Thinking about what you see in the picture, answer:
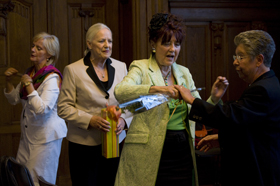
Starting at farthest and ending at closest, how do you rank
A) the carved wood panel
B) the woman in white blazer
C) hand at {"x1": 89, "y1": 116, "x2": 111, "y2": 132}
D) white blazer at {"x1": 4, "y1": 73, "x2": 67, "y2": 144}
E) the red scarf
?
the carved wood panel, the red scarf, white blazer at {"x1": 4, "y1": 73, "x2": 67, "y2": 144}, the woman in white blazer, hand at {"x1": 89, "y1": 116, "x2": 111, "y2": 132}

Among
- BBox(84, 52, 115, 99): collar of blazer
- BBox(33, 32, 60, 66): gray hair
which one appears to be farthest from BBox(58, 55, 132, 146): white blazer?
BBox(33, 32, 60, 66): gray hair

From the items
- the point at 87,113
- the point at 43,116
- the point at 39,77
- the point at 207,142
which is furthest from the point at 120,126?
the point at 39,77

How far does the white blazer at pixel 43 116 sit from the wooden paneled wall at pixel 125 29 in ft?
4.53

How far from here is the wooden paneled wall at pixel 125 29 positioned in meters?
4.05

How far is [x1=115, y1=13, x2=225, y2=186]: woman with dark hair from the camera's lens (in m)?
1.99

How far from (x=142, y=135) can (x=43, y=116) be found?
3.61ft

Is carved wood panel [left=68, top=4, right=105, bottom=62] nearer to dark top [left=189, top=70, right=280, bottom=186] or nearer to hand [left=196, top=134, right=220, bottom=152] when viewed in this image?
hand [left=196, top=134, right=220, bottom=152]

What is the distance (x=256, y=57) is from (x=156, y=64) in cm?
A: 63

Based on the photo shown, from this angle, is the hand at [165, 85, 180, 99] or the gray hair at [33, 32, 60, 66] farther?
the gray hair at [33, 32, 60, 66]

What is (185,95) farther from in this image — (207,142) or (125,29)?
(125,29)

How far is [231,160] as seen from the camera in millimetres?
1793

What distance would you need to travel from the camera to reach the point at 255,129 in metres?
1.73

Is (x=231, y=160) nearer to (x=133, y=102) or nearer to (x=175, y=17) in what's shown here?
(x=133, y=102)

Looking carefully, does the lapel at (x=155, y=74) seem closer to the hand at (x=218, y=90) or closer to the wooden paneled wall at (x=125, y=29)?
the hand at (x=218, y=90)
